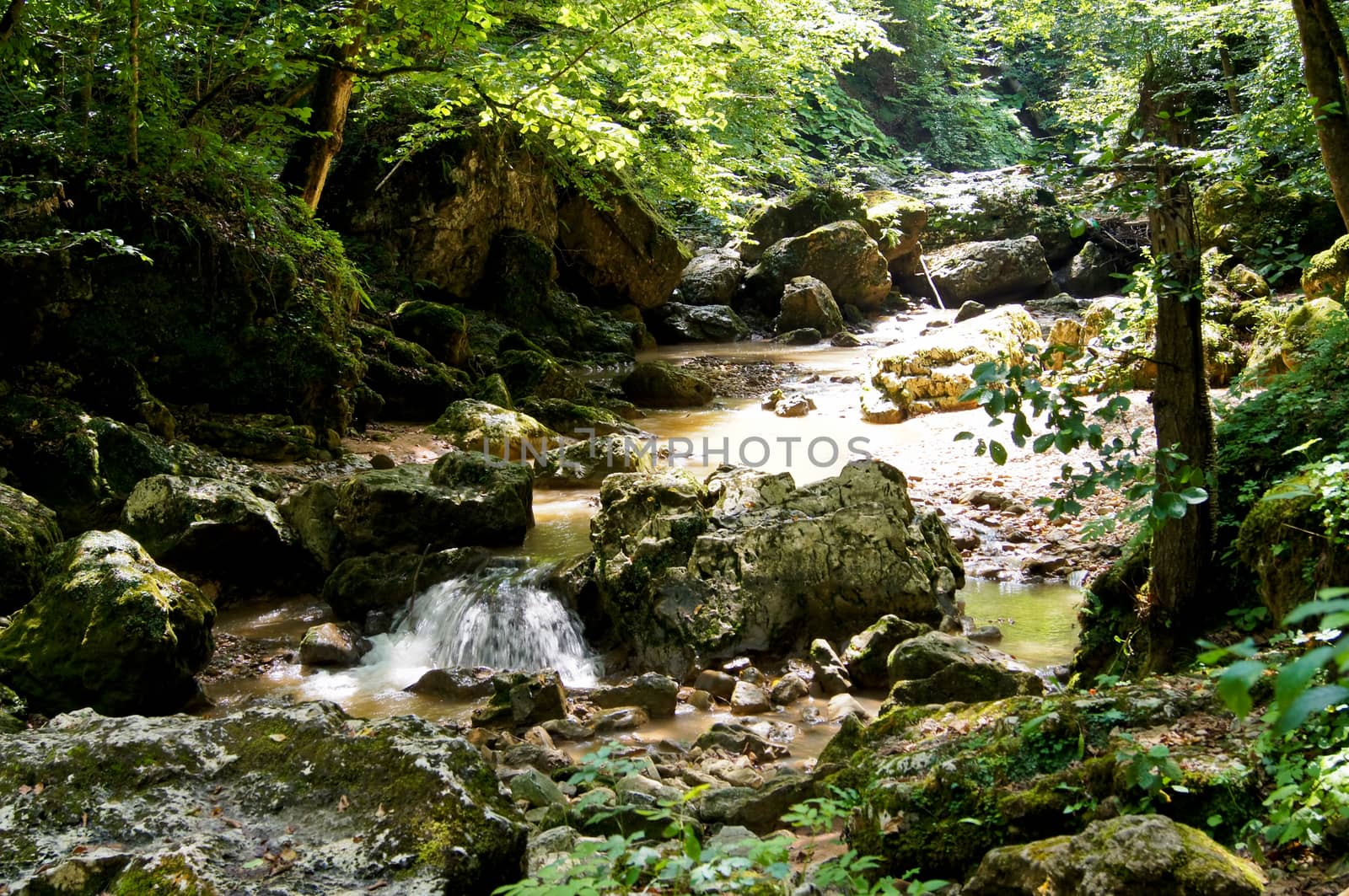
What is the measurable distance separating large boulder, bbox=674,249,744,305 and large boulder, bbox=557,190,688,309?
7.84 ft

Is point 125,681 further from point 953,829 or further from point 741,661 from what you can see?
point 953,829

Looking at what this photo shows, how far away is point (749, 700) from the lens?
17.8 ft

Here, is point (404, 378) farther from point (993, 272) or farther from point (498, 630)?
point (993, 272)

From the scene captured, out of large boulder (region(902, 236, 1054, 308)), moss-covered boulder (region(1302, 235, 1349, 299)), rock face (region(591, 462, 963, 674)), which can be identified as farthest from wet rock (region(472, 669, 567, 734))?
large boulder (region(902, 236, 1054, 308))

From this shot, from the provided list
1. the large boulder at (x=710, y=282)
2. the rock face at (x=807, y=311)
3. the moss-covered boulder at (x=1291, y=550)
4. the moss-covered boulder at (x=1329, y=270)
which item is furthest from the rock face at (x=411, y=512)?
the large boulder at (x=710, y=282)

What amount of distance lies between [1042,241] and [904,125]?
13.7 m

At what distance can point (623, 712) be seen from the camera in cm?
532

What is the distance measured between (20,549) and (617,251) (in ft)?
48.6

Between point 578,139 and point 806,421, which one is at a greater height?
point 578,139

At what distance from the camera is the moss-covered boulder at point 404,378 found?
39.7 ft

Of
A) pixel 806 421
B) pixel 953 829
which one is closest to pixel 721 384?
pixel 806 421

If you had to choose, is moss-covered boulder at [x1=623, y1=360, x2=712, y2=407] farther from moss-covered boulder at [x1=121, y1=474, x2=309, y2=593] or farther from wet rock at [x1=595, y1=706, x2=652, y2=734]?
wet rock at [x1=595, y1=706, x2=652, y2=734]

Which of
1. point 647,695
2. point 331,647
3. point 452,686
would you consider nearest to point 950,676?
point 647,695

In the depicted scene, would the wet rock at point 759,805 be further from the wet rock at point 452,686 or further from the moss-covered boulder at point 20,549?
the moss-covered boulder at point 20,549
